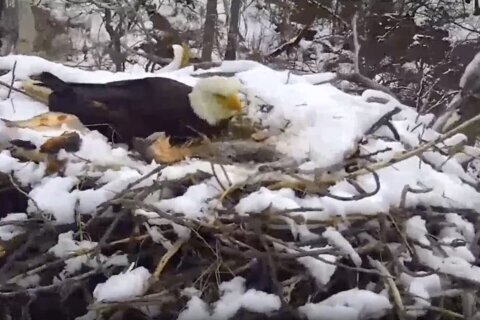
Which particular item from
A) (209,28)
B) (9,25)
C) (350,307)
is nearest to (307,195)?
(350,307)

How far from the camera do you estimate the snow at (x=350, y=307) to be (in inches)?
32.6

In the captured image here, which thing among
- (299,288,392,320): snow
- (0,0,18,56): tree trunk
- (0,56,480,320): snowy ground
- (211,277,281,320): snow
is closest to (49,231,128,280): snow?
(0,56,480,320): snowy ground

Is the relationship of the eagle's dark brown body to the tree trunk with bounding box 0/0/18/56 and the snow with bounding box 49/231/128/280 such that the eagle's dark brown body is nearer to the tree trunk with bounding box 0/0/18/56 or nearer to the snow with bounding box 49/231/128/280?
the snow with bounding box 49/231/128/280

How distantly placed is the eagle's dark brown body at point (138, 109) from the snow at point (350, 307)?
303 millimetres

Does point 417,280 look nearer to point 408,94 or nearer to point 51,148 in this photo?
point 51,148

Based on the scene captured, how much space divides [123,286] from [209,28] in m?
3.76

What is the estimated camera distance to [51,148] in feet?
3.13

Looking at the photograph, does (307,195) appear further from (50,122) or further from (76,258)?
(50,122)

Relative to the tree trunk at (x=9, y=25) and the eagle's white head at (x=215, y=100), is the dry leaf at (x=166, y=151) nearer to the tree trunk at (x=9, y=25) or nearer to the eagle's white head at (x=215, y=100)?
the eagle's white head at (x=215, y=100)

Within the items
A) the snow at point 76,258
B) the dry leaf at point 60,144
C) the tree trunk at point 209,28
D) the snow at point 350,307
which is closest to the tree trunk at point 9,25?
the tree trunk at point 209,28

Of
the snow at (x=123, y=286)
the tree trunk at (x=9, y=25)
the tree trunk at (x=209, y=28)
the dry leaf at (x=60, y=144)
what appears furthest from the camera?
the tree trunk at (x=209, y=28)

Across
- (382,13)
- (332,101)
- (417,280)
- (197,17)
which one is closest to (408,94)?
(382,13)

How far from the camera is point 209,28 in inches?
175

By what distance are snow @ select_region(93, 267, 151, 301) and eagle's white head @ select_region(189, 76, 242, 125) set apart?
278 mm
